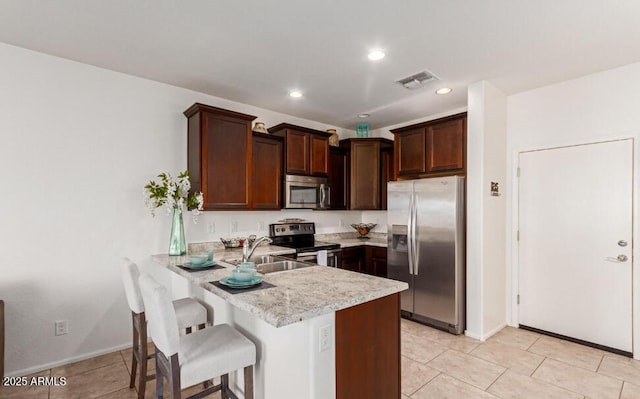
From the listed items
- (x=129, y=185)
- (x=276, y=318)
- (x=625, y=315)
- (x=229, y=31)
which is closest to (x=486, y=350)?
(x=625, y=315)

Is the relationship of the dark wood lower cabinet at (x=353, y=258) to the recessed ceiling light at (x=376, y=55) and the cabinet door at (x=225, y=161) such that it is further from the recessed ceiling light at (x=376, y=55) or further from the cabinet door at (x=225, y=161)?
the recessed ceiling light at (x=376, y=55)

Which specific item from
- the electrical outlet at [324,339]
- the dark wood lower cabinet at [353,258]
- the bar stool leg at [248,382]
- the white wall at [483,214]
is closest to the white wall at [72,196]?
the bar stool leg at [248,382]

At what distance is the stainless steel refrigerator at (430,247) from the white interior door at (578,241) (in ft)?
2.76

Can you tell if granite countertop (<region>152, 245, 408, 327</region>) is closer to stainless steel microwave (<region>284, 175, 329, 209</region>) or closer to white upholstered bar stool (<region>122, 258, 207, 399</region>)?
white upholstered bar stool (<region>122, 258, 207, 399</region>)

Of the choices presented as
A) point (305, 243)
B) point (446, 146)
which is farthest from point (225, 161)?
point (446, 146)

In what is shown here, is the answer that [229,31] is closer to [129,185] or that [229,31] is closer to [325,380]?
[129,185]

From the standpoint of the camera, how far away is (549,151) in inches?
136

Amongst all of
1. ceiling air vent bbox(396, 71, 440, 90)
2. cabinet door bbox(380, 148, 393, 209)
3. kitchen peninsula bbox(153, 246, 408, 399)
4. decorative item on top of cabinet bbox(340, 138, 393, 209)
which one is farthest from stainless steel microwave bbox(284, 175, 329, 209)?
kitchen peninsula bbox(153, 246, 408, 399)

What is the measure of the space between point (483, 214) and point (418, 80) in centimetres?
157

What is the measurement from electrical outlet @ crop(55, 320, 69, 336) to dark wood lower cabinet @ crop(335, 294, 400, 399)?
2637 mm

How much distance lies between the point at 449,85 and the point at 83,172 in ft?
12.3

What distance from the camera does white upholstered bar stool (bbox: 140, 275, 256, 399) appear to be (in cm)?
152

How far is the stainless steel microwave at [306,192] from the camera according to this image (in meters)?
4.14

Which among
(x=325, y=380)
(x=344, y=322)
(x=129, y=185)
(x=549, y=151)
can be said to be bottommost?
(x=325, y=380)
